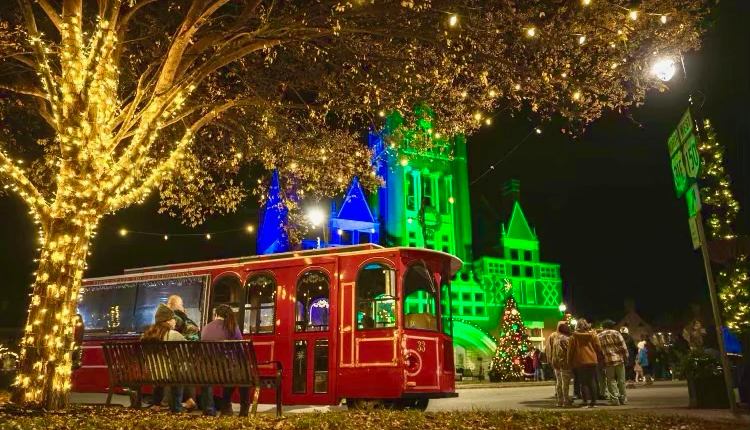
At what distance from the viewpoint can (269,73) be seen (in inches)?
472

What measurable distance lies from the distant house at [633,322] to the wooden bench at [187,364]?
170 feet

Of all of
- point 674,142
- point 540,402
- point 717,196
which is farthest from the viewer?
point 717,196

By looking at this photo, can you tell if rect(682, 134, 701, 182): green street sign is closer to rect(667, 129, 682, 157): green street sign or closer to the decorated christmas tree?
rect(667, 129, 682, 157): green street sign

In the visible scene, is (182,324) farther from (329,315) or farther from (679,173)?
(679,173)

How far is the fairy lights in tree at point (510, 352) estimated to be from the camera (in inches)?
1102

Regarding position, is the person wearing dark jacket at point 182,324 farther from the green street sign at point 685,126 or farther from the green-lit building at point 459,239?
the green-lit building at point 459,239

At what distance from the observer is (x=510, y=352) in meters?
28.1

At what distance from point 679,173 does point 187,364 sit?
27.1ft

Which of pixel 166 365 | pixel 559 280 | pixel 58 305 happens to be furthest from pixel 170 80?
pixel 559 280

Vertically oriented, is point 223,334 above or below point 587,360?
above

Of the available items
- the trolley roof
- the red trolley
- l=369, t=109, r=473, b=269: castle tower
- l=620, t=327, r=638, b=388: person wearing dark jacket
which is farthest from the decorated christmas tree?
the red trolley

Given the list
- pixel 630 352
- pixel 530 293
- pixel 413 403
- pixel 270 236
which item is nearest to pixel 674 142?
pixel 413 403

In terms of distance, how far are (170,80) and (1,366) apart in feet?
34.3

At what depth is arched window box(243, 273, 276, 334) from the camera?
11.7 m
